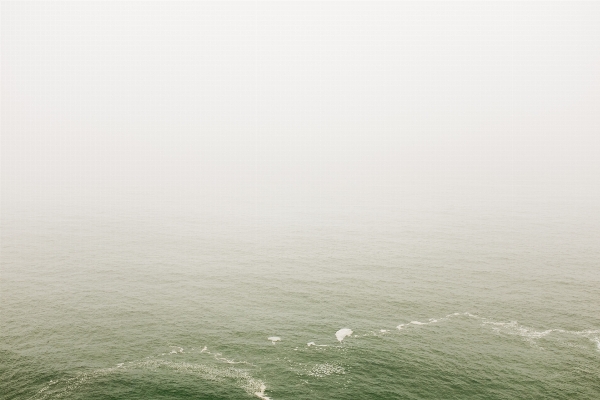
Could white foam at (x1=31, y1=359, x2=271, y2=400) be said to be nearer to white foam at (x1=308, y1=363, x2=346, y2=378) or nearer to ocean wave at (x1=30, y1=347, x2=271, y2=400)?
ocean wave at (x1=30, y1=347, x2=271, y2=400)

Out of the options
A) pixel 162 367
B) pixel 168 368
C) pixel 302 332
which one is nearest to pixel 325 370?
pixel 302 332

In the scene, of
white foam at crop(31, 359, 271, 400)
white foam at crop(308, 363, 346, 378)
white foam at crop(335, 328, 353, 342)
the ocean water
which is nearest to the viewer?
white foam at crop(31, 359, 271, 400)

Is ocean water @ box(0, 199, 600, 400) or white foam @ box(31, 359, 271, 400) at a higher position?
ocean water @ box(0, 199, 600, 400)

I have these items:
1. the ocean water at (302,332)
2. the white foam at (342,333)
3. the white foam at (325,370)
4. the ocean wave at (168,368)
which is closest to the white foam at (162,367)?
the ocean wave at (168,368)

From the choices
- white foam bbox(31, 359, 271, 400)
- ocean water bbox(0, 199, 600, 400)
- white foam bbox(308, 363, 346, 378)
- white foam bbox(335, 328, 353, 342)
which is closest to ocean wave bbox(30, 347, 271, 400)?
white foam bbox(31, 359, 271, 400)

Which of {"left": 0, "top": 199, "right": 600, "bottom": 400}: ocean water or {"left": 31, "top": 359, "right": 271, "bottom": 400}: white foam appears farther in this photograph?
{"left": 0, "top": 199, "right": 600, "bottom": 400}: ocean water

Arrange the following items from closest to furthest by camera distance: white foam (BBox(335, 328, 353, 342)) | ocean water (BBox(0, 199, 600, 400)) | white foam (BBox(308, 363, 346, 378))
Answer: ocean water (BBox(0, 199, 600, 400)) → white foam (BBox(308, 363, 346, 378)) → white foam (BBox(335, 328, 353, 342))

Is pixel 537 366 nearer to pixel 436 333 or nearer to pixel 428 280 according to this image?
pixel 436 333

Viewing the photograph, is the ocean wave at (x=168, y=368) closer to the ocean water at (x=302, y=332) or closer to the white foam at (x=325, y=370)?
the ocean water at (x=302, y=332)

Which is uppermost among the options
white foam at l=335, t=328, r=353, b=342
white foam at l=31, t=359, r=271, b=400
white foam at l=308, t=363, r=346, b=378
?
white foam at l=335, t=328, r=353, b=342
